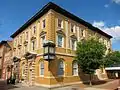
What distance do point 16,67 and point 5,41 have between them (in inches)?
571

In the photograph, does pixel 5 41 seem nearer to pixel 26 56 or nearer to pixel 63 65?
pixel 26 56

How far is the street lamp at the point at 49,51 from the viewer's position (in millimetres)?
20656

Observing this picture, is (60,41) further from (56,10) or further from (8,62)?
(8,62)

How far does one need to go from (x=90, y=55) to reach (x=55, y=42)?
5.25 meters

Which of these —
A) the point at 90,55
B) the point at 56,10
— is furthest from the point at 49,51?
the point at 56,10

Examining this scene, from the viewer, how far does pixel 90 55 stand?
22.8 metres

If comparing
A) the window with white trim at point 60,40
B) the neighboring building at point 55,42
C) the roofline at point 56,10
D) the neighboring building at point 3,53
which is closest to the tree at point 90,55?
the neighboring building at point 55,42

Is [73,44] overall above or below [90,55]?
above

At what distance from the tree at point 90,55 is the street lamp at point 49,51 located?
4691mm

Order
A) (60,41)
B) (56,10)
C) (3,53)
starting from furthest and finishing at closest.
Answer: (3,53) → (60,41) → (56,10)

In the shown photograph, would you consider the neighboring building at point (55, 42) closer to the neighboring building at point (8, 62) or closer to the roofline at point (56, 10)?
the roofline at point (56, 10)

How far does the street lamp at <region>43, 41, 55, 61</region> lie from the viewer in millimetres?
20656

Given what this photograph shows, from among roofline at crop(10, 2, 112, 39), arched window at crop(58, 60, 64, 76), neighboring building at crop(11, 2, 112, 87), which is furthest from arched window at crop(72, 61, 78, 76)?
roofline at crop(10, 2, 112, 39)

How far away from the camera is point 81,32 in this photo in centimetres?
2902
